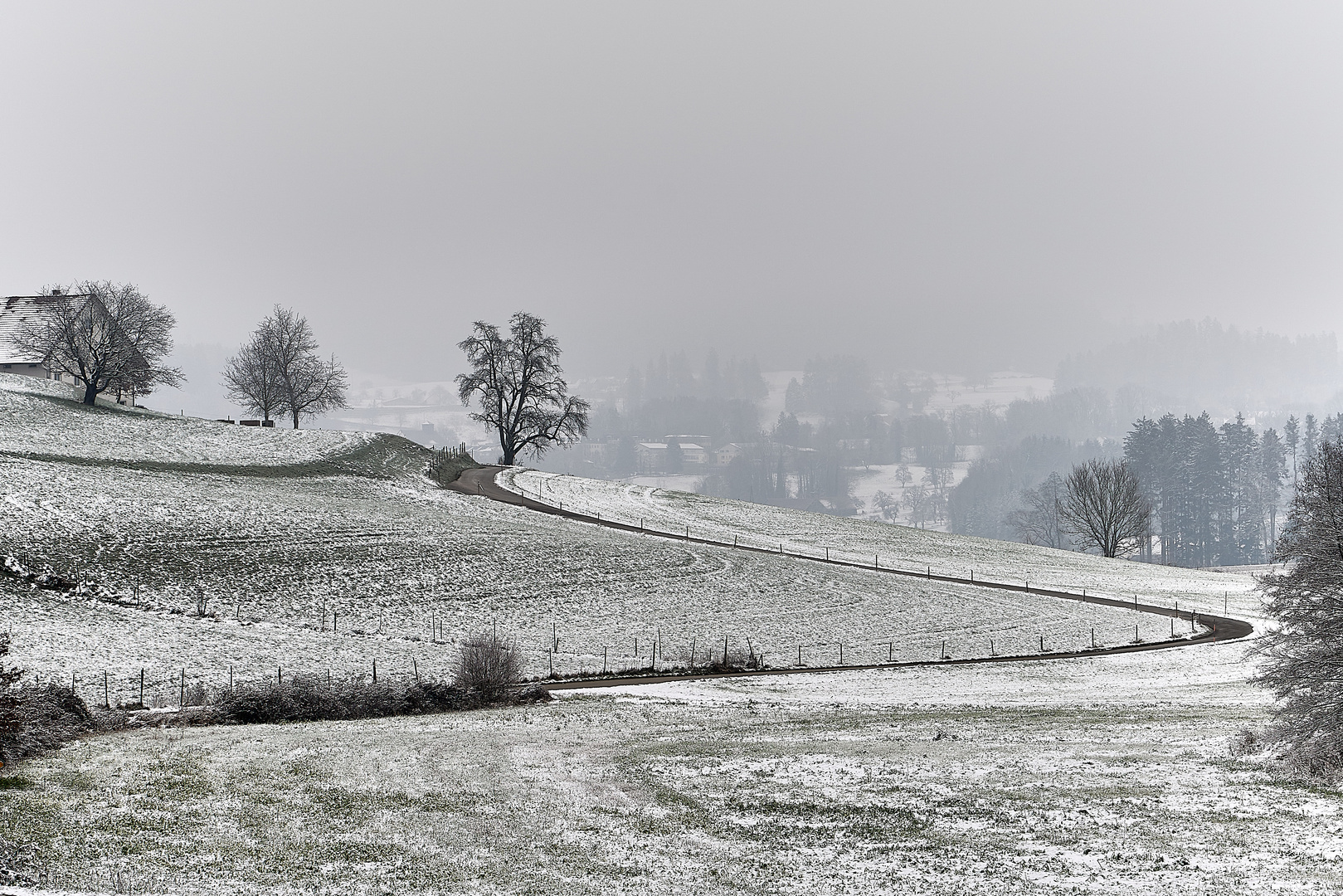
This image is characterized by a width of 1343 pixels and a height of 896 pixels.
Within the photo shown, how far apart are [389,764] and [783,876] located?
1026 cm

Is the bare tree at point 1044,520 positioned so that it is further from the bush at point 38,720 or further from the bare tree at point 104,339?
the bush at point 38,720

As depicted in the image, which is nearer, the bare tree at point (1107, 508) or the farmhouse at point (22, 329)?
the farmhouse at point (22, 329)

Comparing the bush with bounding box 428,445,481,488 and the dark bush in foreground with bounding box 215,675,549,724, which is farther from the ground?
the bush with bounding box 428,445,481,488

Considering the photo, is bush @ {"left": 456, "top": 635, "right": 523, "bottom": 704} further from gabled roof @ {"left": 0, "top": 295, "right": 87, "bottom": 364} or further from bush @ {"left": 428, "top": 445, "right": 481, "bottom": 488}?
gabled roof @ {"left": 0, "top": 295, "right": 87, "bottom": 364}

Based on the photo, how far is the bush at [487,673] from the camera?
31.1 m

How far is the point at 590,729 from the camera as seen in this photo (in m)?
25.0

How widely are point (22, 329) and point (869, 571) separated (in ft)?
298

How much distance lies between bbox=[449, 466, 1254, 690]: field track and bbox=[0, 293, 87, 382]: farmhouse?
45.7m

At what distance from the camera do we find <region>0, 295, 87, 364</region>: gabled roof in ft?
308

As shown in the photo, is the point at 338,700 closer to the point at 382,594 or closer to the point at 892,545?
the point at 382,594

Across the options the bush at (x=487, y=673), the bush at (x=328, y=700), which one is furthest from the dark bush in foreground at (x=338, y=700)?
the bush at (x=487, y=673)

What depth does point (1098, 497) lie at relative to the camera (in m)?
100

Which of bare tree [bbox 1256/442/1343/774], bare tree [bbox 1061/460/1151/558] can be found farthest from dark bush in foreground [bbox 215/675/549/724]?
bare tree [bbox 1061/460/1151/558]

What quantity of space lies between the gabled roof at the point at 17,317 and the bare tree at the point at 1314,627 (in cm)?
10402
